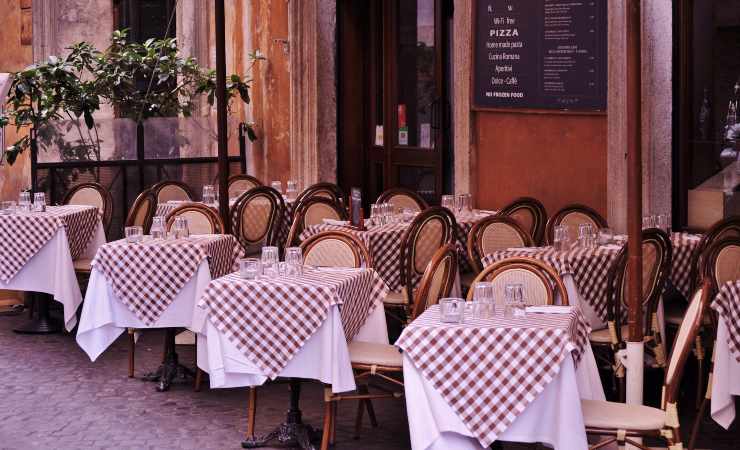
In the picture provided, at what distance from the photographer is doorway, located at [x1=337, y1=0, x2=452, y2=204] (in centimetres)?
1117

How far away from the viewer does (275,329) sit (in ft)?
19.6

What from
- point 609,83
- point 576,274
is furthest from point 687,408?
point 609,83

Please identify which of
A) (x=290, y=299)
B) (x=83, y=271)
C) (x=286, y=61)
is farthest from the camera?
(x=286, y=61)

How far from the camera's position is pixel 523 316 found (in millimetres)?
5234

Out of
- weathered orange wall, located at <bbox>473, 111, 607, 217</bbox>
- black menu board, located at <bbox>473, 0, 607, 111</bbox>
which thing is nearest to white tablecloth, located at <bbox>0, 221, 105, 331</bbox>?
weathered orange wall, located at <bbox>473, 111, 607, 217</bbox>

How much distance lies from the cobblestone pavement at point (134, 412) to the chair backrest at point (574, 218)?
1806 millimetres

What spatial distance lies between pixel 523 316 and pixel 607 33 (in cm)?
424

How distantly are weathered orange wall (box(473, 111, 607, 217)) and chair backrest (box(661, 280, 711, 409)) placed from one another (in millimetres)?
4372

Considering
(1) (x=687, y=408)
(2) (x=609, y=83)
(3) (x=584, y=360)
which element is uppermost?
(2) (x=609, y=83)

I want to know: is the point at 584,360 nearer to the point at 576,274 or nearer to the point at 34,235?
the point at 576,274

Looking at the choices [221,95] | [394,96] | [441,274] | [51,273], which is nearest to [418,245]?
[221,95]

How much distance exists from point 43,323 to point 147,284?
2177 millimetres

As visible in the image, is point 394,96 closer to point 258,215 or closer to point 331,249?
point 258,215
